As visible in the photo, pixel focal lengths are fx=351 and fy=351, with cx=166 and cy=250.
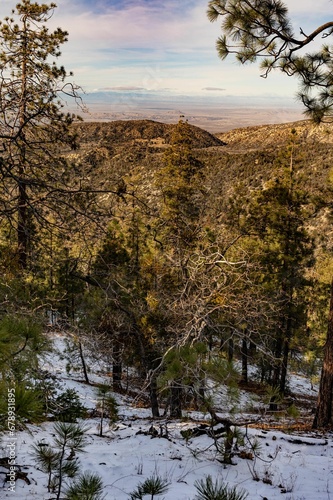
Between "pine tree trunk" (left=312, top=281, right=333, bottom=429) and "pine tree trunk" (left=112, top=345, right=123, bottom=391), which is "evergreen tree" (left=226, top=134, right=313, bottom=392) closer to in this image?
"pine tree trunk" (left=112, top=345, right=123, bottom=391)

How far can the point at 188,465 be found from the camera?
3.68m

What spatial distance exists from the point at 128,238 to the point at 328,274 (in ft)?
33.4

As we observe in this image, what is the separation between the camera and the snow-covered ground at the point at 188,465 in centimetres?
310

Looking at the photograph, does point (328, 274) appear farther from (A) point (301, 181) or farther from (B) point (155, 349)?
(B) point (155, 349)

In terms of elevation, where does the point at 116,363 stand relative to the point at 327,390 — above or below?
below

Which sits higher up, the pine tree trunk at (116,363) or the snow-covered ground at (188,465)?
the snow-covered ground at (188,465)

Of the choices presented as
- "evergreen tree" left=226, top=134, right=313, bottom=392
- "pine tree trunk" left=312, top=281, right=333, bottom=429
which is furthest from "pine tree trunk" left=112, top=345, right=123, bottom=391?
"evergreen tree" left=226, top=134, right=313, bottom=392

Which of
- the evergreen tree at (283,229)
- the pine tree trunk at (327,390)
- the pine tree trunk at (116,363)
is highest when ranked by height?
the evergreen tree at (283,229)

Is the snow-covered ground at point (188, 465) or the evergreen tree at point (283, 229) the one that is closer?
the snow-covered ground at point (188, 465)

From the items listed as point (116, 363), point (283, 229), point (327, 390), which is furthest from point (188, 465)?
point (283, 229)

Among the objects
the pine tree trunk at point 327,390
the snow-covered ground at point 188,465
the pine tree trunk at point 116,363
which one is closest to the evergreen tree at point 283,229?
the pine tree trunk at point 116,363

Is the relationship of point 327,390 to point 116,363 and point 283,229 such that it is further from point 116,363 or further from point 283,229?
point 283,229

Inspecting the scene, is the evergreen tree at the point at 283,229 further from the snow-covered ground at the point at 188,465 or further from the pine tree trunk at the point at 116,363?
the snow-covered ground at the point at 188,465

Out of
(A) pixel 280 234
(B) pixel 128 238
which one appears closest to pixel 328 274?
(A) pixel 280 234
